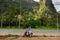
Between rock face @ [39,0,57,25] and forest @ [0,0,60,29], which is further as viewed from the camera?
rock face @ [39,0,57,25]

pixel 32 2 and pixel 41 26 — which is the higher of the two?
pixel 32 2

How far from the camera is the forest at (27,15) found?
1241cm

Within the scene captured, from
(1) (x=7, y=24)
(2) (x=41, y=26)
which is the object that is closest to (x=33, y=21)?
(2) (x=41, y=26)

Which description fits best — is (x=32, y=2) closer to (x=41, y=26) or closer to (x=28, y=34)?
(x=41, y=26)

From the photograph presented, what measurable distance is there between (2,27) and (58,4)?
3.76 meters

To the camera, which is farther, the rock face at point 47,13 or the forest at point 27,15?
the rock face at point 47,13

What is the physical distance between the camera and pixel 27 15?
1248cm

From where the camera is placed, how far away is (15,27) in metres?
12.4

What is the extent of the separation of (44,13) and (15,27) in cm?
200

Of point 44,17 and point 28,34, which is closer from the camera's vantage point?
point 28,34

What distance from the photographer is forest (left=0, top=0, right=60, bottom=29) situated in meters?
12.4

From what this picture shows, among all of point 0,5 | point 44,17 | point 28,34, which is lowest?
point 28,34

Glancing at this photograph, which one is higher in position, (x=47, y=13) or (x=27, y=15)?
(x=47, y=13)

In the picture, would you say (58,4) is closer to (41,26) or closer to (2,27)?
(41,26)
